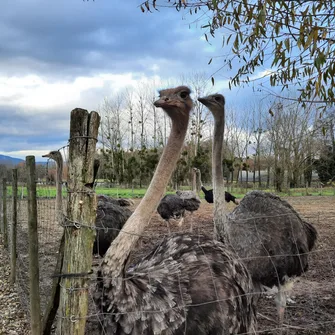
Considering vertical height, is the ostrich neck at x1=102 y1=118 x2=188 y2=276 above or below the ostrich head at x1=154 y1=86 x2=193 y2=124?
below

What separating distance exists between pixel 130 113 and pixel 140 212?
43.3m

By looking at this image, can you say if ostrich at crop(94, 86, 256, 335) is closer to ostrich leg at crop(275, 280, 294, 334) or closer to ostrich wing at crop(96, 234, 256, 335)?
ostrich wing at crop(96, 234, 256, 335)

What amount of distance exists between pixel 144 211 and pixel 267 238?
225 centimetres

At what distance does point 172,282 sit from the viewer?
8.45 feet

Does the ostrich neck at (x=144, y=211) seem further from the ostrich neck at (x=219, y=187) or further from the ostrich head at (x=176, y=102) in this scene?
the ostrich neck at (x=219, y=187)

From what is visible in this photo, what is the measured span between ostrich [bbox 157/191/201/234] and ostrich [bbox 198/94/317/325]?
6554mm

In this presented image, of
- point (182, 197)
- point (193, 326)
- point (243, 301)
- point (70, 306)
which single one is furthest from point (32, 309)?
point (182, 197)

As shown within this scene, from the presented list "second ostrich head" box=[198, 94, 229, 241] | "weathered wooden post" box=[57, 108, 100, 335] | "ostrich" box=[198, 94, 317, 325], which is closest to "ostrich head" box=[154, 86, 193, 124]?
"weathered wooden post" box=[57, 108, 100, 335]

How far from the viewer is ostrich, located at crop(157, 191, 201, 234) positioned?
38.0 feet

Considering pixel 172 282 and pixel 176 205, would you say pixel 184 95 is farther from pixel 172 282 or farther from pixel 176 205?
pixel 176 205

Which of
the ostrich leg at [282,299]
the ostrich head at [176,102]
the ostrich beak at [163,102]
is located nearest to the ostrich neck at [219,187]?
the ostrich leg at [282,299]

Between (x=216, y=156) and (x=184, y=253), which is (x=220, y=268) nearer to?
(x=184, y=253)

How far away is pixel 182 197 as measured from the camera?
12.1 m

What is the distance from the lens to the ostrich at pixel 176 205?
1157 centimetres
